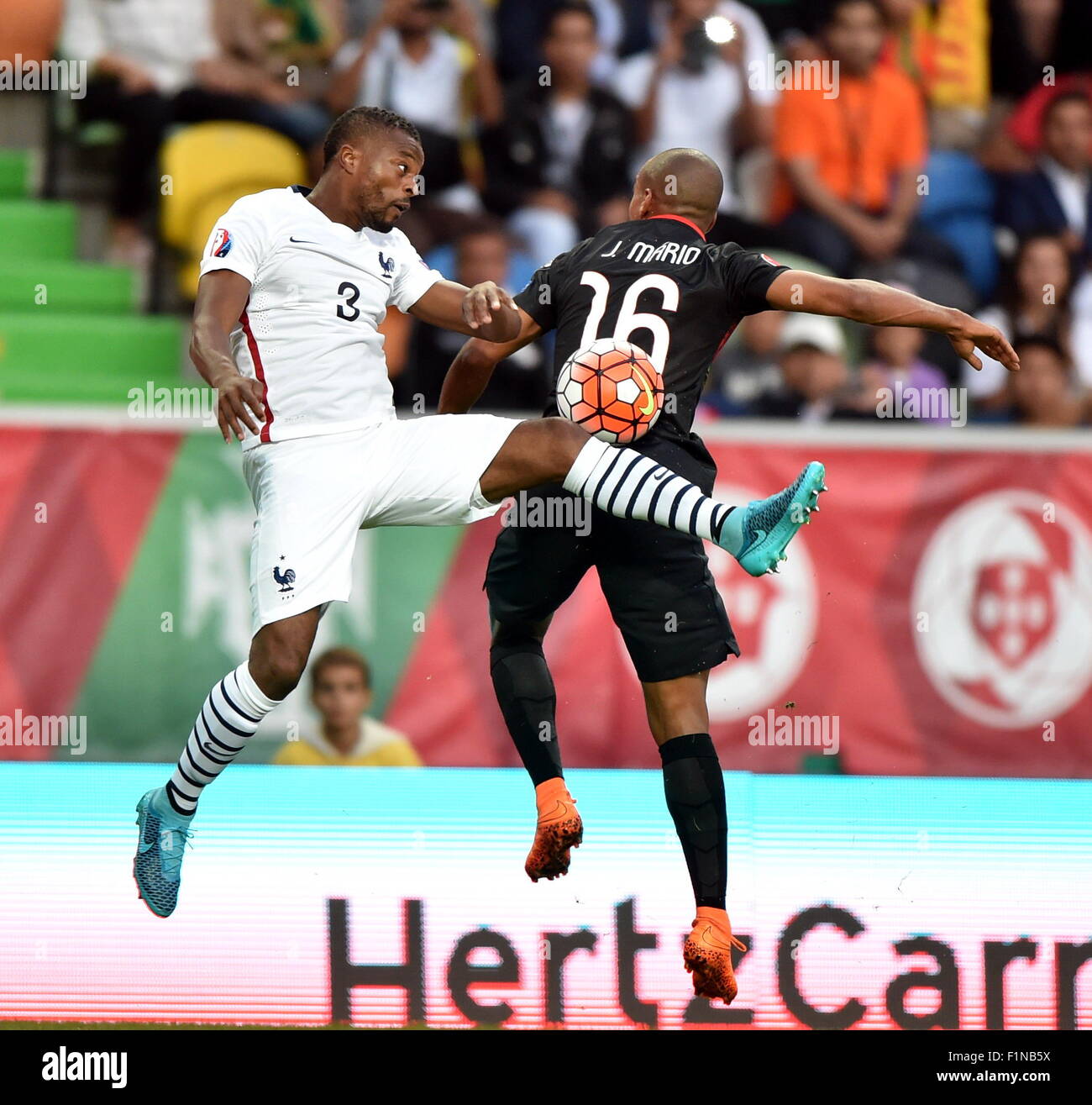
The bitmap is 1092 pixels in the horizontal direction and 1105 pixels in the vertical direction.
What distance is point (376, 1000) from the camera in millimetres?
4820

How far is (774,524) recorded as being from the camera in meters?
4.32

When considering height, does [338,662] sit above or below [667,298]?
below

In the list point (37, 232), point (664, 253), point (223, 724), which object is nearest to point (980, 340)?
point (664, 253)

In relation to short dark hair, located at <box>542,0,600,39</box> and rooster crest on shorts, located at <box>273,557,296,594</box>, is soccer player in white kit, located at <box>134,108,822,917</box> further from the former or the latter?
short dark hair, located at <box>542,0,600,39</box>

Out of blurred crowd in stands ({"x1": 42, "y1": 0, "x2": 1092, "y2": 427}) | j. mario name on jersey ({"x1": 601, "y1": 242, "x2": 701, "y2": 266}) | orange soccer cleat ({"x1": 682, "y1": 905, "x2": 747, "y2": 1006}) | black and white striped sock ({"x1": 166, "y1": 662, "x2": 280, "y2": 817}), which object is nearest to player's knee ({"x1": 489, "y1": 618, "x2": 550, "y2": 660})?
black and white striped sock ({"x1": 166, "y1": 662, "x2": 280, "y2": 817})

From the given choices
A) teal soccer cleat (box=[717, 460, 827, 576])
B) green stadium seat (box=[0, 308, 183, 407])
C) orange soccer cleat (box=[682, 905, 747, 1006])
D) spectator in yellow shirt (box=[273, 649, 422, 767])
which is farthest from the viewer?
green stadium seat (box=[0, 308, 183, 407])

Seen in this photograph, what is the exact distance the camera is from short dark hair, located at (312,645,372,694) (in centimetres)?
711

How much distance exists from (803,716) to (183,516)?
2.84 m

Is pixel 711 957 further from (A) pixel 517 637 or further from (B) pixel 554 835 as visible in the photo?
(A) pixel 517 637

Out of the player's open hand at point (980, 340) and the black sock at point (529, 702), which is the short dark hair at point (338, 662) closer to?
the black sock at point (529, 702)

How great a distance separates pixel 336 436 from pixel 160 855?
4.43 ft

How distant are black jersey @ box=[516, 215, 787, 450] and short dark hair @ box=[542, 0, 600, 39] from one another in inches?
179

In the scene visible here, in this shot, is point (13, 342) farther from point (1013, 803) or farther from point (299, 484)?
point (1013, 803)

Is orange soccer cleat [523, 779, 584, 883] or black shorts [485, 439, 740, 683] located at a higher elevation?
black shorts [485, 439, 740, 683]
